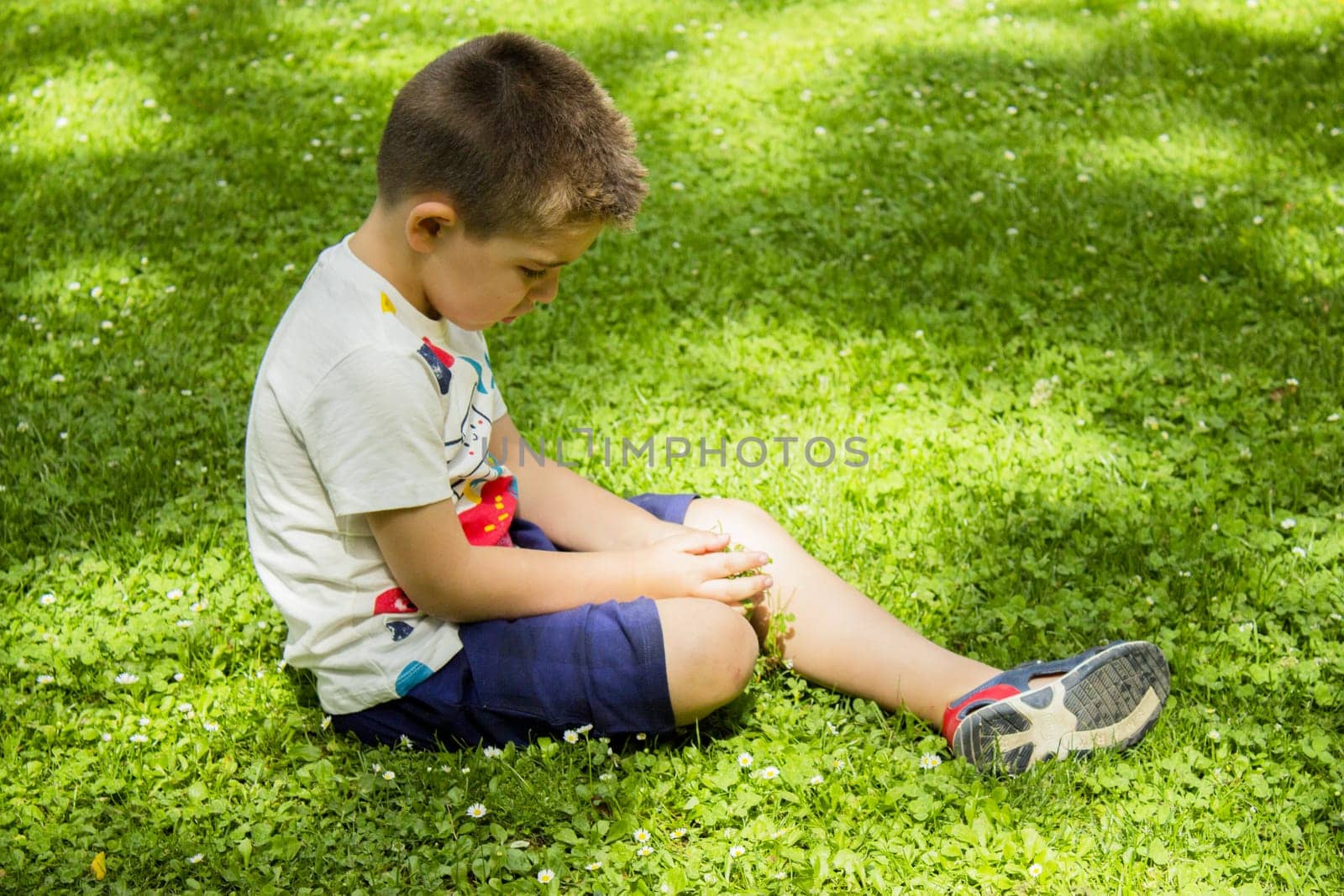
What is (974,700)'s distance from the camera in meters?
2.38

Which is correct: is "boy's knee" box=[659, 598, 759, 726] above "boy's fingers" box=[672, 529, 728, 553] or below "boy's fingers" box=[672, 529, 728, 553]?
below

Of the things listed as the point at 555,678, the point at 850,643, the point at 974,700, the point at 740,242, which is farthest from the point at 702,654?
the point at 740,242

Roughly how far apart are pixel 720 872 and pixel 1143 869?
0.73 m

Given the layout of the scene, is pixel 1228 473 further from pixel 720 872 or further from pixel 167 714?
pixel 167 714

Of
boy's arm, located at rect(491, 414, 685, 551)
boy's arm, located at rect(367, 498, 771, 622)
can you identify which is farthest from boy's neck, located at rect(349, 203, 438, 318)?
boy's arm, located at rect(491, 414, 685, 551)

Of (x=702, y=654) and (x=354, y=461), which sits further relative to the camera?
(x=702, y=654)

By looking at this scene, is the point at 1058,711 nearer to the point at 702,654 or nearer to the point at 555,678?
the point at 702,654

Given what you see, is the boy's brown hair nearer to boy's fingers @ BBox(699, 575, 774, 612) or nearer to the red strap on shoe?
boy's fingers @ BBox(699, 575, 774, 612)

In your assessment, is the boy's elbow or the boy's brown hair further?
the boy's elbow

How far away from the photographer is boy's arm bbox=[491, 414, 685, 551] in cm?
269

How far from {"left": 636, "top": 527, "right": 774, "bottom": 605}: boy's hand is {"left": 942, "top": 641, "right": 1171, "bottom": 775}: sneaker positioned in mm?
473

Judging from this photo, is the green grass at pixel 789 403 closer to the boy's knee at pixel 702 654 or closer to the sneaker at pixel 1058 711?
the sneaker at pixel 1058 711

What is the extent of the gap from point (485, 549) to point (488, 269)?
1.69 ft

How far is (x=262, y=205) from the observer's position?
4.52m
